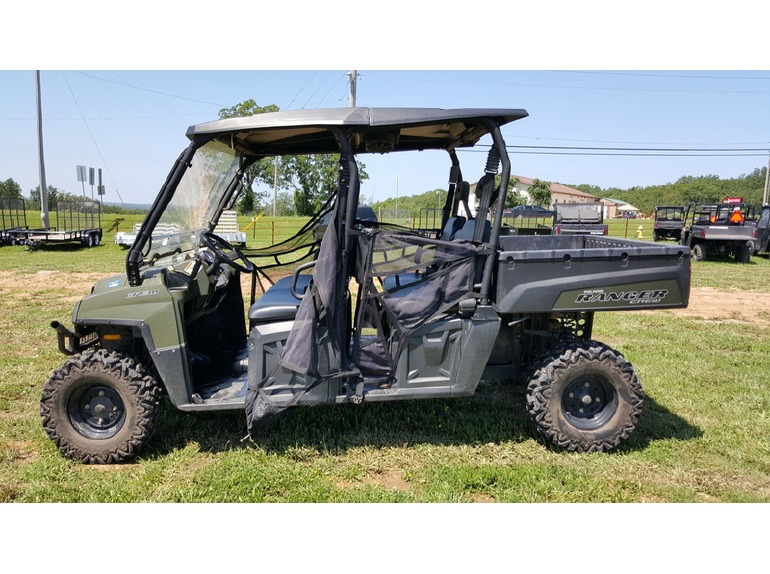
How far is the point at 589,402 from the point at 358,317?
1.62 m

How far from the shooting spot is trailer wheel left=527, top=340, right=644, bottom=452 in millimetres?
3646

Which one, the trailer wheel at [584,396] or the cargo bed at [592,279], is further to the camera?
the trailer wheel at [584,396]

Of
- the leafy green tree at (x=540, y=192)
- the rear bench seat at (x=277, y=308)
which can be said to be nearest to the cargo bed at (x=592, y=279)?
the rear bench seat at (x=277, y=308)

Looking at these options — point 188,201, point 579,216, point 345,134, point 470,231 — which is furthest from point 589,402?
point 579,216

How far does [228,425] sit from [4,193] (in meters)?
47.6

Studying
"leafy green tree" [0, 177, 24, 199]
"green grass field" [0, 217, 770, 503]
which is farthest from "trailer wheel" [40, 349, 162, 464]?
"leafy green tree" [0, 177, 24, 199]

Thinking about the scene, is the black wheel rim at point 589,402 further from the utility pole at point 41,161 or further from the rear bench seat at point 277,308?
the utility pole at point 41,161

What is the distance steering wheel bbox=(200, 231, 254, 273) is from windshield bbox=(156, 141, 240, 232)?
0.14 meters

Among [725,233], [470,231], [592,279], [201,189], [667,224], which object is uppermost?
[667,224]

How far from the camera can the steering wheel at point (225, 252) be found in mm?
3949

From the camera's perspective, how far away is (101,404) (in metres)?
3.59

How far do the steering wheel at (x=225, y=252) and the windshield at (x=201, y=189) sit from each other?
0.14 meters

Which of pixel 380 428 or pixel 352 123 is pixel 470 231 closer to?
pixel 352 123

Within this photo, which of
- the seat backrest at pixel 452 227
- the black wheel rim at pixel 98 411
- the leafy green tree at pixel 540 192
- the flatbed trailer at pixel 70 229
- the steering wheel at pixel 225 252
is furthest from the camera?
the leafy green tree at pixel 540 192
